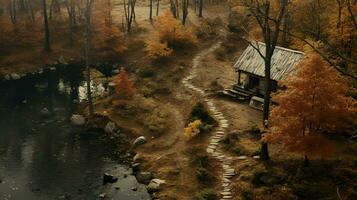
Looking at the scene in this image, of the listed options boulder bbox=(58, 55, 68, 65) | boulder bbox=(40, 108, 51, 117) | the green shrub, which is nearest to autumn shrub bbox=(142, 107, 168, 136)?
boulder bbox=(40, 108, 51, 117)

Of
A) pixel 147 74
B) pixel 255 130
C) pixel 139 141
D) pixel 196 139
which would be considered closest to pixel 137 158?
pixel 139 141

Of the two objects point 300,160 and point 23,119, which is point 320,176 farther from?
point 23,119

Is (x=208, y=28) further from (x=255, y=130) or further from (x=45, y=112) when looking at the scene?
(x=255, y=130)

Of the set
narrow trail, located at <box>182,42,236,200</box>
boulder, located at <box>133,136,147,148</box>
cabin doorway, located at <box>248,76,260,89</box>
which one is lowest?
boulder, located at <box>133,136,147,148</box>

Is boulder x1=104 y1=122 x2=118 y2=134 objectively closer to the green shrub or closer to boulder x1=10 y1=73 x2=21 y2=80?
the green shrub

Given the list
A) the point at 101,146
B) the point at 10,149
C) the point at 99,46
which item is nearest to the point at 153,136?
the point at 101,146

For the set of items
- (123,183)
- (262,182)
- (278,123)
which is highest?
(278,123)
